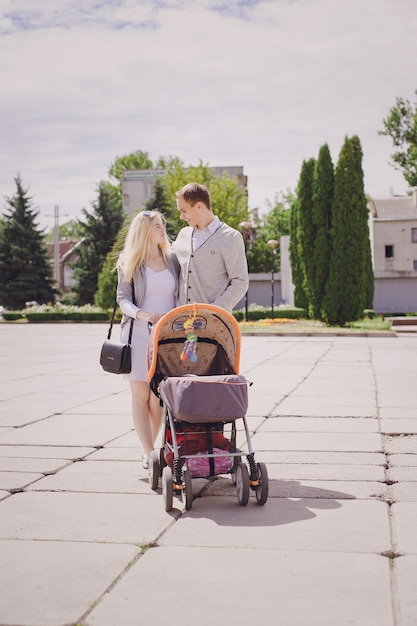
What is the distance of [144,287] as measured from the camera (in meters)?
5.76

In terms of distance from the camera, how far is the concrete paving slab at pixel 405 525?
3.83 meters

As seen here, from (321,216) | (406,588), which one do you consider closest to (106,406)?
(406,588)

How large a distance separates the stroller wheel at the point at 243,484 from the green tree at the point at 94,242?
4898 centimetres

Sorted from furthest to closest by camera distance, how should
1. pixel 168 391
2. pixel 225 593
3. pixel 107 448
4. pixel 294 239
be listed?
pixel 294 239 < pixel 107 448 < pixel 168 391 < pixel 225 593

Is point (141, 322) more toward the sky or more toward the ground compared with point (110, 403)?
more toward the sky

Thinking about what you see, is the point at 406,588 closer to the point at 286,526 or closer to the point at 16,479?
the point at 286,526

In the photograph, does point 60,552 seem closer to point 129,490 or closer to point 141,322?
point 129,490

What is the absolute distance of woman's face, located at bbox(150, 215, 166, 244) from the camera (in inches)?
225

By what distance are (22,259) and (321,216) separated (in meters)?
27.5

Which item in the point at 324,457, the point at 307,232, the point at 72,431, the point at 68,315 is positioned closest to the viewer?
the point at 324,457

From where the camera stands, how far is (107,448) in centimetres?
653

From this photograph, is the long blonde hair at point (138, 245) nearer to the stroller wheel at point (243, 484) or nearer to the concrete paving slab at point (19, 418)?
the stroller wheel at point (243, 484)

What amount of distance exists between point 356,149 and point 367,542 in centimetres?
2813

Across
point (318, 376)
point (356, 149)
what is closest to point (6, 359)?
point (318, 376)
